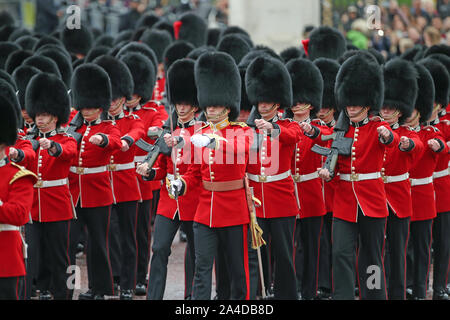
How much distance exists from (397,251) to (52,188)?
2076 mm

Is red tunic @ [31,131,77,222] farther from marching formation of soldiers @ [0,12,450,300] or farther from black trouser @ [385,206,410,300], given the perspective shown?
black trouser @ [385,206,410,300]

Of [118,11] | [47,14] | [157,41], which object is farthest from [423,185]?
[118,11]

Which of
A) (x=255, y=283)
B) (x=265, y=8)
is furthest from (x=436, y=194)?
(x=265, y=8)

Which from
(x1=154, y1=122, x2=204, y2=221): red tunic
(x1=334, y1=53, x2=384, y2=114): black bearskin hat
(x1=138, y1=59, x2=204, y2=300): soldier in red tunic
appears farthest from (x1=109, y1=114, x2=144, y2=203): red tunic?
(x1=334, y1=53, x2=384, y2=114): black bearskin hat

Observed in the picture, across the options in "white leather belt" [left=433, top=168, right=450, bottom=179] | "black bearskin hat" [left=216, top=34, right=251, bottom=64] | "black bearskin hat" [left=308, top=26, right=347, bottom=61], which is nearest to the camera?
"white leather belt" [left=433, top=168, right=450, bottom=179]

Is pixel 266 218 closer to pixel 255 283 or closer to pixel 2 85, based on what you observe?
pixel 255 283

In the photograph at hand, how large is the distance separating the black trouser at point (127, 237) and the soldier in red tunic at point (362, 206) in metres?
1.51

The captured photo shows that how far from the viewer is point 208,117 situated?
546 centimetres

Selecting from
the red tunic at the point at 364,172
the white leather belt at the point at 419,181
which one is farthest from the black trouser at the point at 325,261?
the red tunic at the point at 364,172

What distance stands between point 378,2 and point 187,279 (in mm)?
9687

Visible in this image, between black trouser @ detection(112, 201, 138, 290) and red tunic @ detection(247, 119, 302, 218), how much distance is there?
1040 mm

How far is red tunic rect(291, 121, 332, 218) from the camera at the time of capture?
622cm

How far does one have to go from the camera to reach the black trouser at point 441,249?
6320mm
